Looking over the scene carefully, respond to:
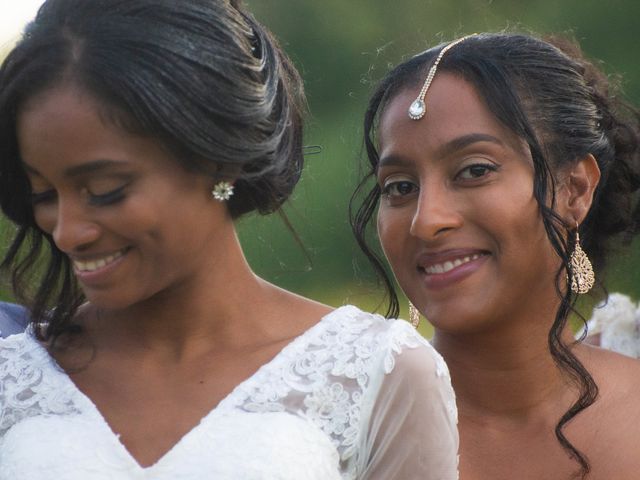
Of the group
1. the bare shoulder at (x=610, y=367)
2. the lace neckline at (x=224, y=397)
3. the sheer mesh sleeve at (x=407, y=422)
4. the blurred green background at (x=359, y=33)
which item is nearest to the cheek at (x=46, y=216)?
the lace neckline at (x=224, y=397)

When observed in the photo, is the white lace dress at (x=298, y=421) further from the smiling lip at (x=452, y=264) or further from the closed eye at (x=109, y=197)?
the smiling lip at (x=452, y=264)

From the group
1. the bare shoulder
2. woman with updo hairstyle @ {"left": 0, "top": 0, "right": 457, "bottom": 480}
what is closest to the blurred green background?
the bare shoulder

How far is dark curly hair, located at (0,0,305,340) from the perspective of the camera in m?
2.62

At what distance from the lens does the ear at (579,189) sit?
3.56 metres

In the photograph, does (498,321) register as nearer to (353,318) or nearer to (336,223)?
(353,318)

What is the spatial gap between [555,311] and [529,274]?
211mm

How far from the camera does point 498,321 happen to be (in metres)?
3.48

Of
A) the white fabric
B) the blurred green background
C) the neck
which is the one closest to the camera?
the neck

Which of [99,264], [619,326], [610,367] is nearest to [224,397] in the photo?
[99,264]

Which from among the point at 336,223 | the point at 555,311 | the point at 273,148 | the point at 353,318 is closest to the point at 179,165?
the point at 273,148

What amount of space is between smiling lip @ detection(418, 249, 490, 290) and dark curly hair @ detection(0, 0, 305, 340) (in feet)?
1.95

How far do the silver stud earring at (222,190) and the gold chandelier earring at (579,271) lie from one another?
43.7 inches

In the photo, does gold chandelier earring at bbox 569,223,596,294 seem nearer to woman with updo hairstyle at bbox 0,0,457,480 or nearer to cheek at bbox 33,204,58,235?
woman with updo hairstyle at bbox 0,0,457,480

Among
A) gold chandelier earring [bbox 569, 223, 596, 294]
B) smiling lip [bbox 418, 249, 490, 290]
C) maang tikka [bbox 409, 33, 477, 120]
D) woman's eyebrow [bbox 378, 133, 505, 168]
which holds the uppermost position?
maang tikka [bbox 409, 33, 477, 120]
